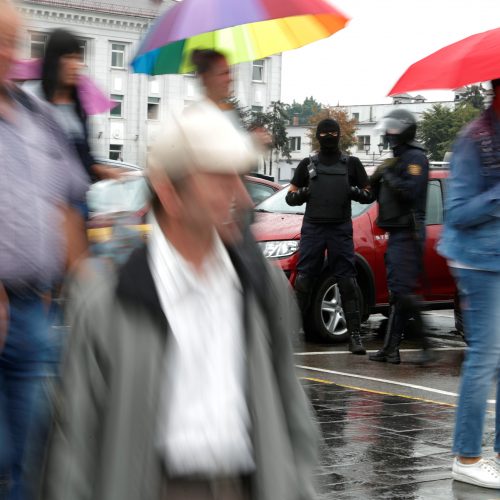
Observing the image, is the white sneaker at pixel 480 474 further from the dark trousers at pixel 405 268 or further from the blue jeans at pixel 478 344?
the dark trousers at pixel 405 268

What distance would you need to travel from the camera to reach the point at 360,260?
38.1ft

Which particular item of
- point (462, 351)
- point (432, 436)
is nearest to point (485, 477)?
point (432, 436)

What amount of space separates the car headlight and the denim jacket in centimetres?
574

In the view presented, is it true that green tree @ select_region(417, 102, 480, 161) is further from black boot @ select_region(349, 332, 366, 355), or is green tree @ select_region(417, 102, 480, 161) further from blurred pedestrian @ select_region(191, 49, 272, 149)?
blurred pedestrian @ select_region(191, 49, 272, 149)

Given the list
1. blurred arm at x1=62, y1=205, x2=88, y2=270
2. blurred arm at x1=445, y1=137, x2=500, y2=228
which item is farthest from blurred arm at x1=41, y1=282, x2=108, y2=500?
blurred arm at x1=445, y1=137, x2=500, y2=228

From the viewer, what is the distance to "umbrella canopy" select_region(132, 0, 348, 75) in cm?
550

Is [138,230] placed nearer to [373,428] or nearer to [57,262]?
[57,262]

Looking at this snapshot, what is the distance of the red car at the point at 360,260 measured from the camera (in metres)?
11.2

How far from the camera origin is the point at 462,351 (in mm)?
11359

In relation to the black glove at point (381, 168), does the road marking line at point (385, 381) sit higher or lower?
lower

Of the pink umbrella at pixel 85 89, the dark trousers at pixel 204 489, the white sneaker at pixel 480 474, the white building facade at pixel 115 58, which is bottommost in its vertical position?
the white sneaker at pixel 480 474

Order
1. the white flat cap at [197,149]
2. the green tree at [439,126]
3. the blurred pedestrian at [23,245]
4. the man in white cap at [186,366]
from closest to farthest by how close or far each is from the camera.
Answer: the man in white cap at [186,366]
the white flat cap at [197,149]
the blurred pedestrian at [23,245]
the green tree at [439,126]

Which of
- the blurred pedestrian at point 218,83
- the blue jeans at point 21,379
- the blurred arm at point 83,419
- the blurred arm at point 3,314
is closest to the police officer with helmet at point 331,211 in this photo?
the blurred pedestrian at point 218,83

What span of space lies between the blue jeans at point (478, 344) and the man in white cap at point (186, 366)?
298cm
